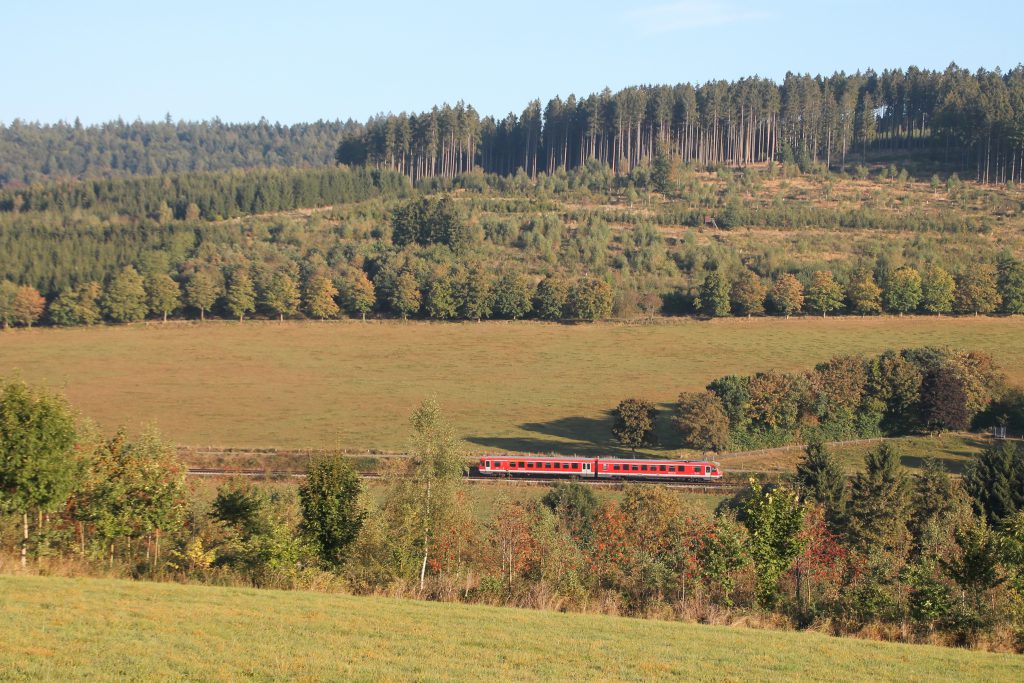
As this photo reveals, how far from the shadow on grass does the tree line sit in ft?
106

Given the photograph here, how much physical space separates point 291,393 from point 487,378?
16150 mm

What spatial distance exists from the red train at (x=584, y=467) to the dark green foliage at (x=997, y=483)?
14530 mm

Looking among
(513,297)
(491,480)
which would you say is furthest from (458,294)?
(491,480)

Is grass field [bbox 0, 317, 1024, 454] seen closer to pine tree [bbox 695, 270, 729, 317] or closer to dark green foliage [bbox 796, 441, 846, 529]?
pine tree [bbox 695, 270, 729, 317]

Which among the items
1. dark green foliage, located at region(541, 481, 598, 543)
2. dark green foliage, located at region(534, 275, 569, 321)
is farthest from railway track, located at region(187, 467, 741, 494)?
dark green foliage, located at region(534, 275, 569, 321)

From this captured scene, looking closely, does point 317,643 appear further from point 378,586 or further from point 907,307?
point 907,307

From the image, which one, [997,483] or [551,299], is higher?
[551,299]

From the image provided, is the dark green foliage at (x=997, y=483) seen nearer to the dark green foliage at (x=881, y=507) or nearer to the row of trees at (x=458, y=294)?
the dark green foliage at (x=881, y=507)

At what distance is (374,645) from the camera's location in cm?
1977

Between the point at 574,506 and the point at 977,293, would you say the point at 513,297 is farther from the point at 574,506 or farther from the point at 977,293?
the point at 574,506

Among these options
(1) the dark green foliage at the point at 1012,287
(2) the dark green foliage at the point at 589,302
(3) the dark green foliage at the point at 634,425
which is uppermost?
(1) the dark green foliage at the point at 1012,287

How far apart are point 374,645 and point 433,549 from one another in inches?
468

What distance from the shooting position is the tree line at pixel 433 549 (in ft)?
90.5

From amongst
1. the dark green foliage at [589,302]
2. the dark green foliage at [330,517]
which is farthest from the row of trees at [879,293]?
the dark green foliage at [330,517]
